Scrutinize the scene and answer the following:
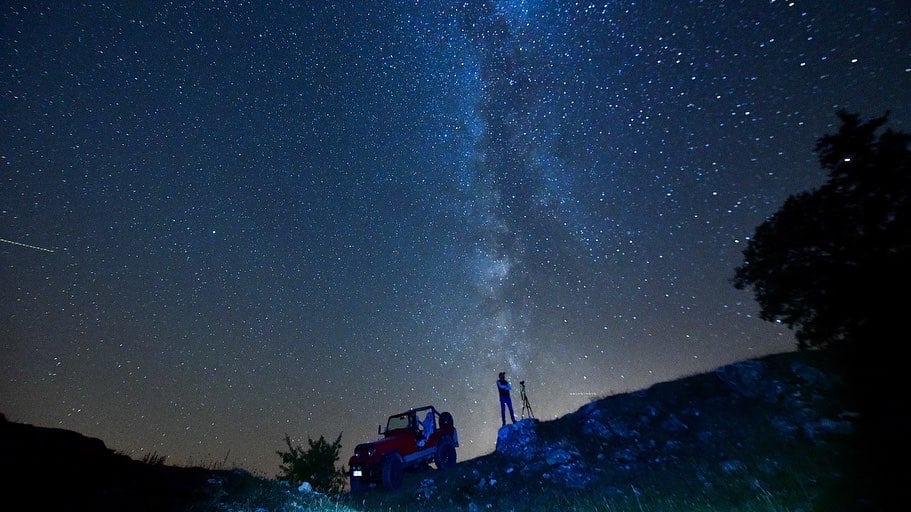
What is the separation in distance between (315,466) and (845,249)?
2841 centimetres

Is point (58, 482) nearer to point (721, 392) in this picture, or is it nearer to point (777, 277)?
point (721, 392)

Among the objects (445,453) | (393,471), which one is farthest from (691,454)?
(393,471)

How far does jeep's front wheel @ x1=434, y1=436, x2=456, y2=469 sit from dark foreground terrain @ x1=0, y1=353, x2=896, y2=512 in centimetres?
149

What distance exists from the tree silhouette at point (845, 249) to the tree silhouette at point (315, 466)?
2470cm

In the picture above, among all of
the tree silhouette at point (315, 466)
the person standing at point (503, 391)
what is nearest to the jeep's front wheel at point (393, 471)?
the person standing at point (503, 391)

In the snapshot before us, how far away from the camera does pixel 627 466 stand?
11.5 meters

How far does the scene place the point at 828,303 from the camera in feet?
51.2

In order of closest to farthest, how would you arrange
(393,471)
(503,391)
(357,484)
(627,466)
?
(627,466)
(357,484)
(393,471)
(503,391)

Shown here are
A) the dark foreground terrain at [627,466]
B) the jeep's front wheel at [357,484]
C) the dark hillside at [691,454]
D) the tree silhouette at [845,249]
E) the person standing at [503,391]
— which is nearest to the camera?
the dark foreground terrain at [627,466]

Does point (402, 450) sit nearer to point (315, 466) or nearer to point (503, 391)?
point (503, 391)

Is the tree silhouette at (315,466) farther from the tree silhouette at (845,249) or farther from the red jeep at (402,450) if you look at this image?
the tree silhouette at (845,249)

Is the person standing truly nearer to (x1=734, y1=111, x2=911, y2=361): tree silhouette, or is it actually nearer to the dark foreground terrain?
the dark foreground terrain

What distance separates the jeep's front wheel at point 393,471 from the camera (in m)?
12.8

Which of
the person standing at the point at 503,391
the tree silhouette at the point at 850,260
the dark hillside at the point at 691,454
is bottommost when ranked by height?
the dark hillside at the point at 691,454
